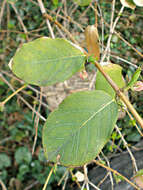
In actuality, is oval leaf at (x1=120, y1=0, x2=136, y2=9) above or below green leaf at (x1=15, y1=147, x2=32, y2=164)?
above

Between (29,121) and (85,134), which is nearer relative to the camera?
(85,134)

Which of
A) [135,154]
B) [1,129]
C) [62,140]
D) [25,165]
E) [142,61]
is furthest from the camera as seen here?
[1,129]

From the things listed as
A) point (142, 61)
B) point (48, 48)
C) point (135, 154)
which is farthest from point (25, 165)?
point (48, 48)

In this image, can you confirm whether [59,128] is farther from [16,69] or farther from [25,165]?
[25,165]

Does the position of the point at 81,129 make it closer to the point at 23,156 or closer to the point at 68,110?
the point at 68,110

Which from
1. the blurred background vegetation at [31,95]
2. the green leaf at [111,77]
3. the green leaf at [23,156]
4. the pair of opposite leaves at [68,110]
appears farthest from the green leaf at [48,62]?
the green leaf at [23,156]

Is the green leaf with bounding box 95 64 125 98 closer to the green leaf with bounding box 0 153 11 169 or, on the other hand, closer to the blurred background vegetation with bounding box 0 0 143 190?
the blurred background vegetation with bounding box 0 0 143 190

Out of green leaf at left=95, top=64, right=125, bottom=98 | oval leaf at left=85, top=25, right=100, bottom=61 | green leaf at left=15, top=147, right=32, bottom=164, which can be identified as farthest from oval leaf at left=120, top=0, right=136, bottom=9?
green leaf at left=15, top=147, right=32, bottom=164
